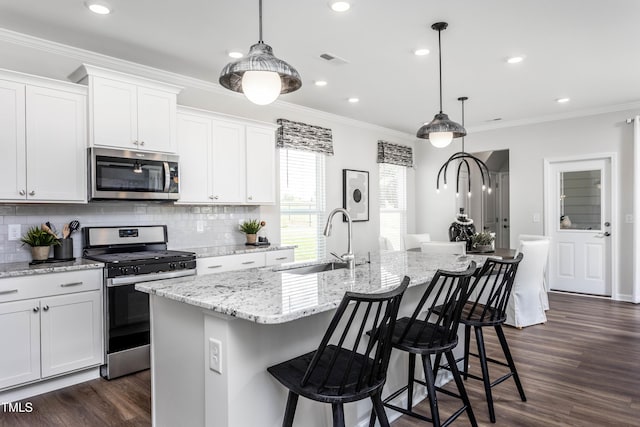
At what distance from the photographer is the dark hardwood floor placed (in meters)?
2.49

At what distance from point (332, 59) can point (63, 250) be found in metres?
2.77

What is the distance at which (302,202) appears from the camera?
5441 millimetres

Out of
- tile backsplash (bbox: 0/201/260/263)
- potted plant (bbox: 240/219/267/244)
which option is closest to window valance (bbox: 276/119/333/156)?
tile backsplash (bbox: 0/201/260/263)

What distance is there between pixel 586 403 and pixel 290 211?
358 cm

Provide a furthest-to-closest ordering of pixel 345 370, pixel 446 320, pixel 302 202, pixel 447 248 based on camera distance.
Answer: pixel 302 202, pixel 447 248, pixel 446 320, pixel 345 370

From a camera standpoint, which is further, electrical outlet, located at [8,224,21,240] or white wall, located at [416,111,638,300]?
white wall, located at [416,111,638,300]

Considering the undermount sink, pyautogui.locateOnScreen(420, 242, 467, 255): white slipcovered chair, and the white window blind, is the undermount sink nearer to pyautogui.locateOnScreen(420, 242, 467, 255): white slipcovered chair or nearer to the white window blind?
pyautogui.locateOnScreen(420, 242, 467, 255): white slipcovered chair

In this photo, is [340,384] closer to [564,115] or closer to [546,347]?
[546,347]

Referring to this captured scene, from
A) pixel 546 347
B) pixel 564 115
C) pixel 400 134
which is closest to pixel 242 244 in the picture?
pixel 546 347

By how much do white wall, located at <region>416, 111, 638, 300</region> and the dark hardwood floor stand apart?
229 centimetres

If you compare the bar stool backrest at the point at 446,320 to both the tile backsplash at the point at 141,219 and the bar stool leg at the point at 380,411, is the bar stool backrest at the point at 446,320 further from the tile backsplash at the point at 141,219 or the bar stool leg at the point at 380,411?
the tile backsplash at the point at 141,219

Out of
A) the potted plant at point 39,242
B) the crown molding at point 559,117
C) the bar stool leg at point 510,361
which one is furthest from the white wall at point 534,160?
the potted plant at point 39,242

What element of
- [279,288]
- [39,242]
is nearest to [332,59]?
[279,288]

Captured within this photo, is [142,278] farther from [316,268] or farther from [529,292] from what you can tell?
[529,292]
